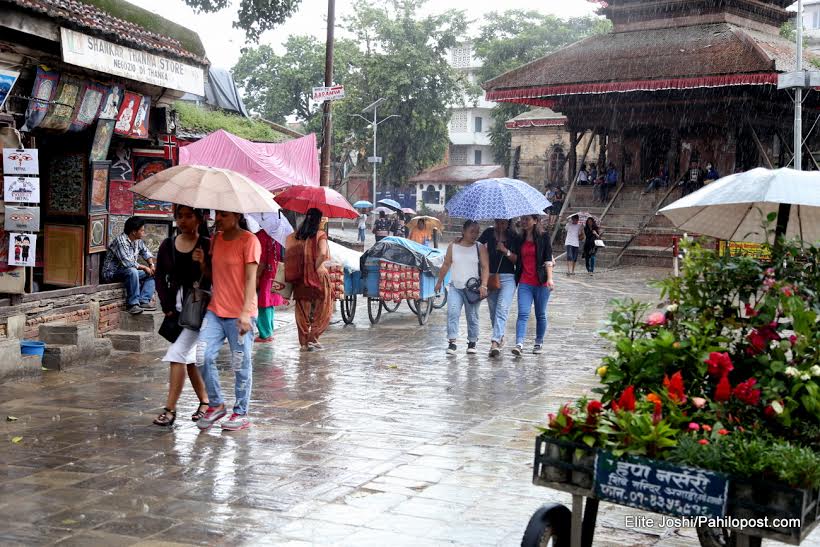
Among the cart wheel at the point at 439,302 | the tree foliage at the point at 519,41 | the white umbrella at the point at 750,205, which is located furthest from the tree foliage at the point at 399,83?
the white umbrella at the point at 750,205

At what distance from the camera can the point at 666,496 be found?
3.93 metres

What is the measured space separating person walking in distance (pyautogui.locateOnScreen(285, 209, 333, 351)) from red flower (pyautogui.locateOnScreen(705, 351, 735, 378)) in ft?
25.7

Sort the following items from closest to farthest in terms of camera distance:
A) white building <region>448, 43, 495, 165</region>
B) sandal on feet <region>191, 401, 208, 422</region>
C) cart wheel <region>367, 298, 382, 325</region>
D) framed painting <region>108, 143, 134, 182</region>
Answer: sandal on feet <region>191, 401, 208, 422</region> < framed painting <region>108, 143, 134, 182</region> < cart wheel <region>367, 298, 382, 325</region> < white building <region>448, 43, 495, 165</region>

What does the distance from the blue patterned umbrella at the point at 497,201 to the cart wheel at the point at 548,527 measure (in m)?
6.84

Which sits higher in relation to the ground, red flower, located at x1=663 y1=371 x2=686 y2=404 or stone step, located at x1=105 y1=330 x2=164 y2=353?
red flower, located at x1=663 y1=371 x2=686 y2=404

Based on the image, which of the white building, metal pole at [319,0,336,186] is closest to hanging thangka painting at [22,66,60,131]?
metal pole at [319,0,336,186]

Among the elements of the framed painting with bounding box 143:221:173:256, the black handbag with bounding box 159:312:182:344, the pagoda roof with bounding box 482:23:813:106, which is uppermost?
the pagoda roof with bounding box 482:23:813:106

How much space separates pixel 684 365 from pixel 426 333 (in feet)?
31.7

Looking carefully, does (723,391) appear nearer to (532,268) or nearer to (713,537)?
(713,537)

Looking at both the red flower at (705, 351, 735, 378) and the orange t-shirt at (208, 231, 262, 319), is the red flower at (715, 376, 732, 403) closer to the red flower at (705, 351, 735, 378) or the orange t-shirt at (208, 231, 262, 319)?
the red flower at (705, 351, 735, 378)

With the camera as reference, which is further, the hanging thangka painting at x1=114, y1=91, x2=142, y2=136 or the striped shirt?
the hanging thangka painting at x1=114, y1=91, x2=142, y2=136

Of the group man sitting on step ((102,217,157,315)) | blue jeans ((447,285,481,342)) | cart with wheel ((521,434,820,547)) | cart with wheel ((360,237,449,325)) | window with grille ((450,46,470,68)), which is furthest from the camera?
window with grille ((450,46,470,68))

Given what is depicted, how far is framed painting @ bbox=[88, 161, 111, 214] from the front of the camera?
39.8ft

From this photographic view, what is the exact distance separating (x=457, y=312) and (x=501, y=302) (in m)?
0.57
